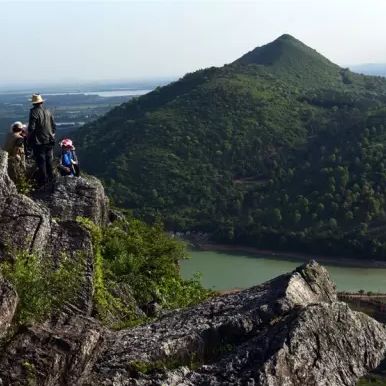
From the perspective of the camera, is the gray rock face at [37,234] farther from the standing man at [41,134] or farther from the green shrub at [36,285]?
the standing man at [41,134]

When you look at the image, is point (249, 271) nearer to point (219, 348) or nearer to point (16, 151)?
point (16, 151)

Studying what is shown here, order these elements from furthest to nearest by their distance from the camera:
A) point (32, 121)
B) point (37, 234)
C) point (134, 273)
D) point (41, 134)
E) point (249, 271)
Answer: point (249, 271) → point (134, 273) → point (41, 134) → point (32, 121) → point (37, 234)

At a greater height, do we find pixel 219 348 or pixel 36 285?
pixel 36 285

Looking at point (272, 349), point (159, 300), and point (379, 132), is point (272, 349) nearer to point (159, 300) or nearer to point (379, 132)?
point (159, 300)

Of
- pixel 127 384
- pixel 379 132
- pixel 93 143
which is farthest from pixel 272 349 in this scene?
pixel 93 143

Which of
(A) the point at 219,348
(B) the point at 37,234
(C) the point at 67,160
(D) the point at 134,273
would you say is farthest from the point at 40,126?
(A) the point at 219,348

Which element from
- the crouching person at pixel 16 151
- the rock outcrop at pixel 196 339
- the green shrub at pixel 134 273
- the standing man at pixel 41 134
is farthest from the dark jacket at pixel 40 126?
the rock outcrop at pixel 196 339

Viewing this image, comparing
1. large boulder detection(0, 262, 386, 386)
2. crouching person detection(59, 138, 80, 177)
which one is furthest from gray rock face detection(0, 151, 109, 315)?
crouching person detection(59, 138, 80, 177)

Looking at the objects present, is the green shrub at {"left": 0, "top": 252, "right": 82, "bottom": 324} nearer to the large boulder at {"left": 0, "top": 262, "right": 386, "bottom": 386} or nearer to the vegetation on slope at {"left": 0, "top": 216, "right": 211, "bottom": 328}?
the vegetation on slope at {"left": 0, "top": 216, "right": 211, "bottom": 328}
